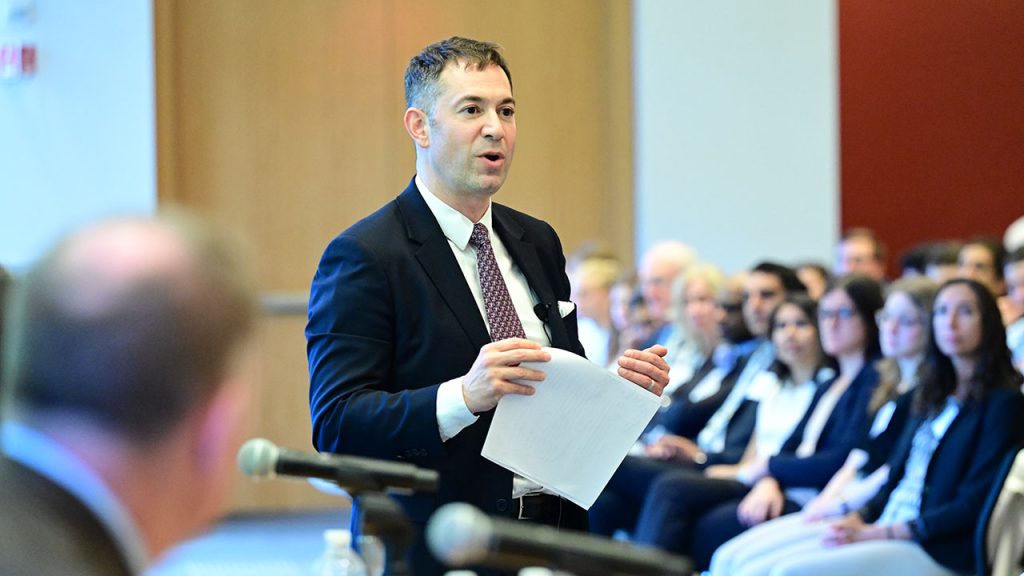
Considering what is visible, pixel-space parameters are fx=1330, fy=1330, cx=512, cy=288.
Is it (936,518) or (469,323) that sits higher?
(469,323)

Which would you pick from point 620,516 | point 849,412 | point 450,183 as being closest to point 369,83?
point 620,516

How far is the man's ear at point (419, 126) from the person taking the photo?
250cm

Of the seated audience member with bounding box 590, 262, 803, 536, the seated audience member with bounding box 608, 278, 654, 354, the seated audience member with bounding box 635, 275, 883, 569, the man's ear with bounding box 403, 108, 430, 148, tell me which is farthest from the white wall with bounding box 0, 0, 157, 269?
the man's ear with bounding box 403, 108, 430, 148

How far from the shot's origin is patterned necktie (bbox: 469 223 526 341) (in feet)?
7.92

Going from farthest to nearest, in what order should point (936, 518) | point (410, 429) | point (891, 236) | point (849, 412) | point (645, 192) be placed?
point (891, 236) → point (645, 192) → point (849, 412) → point (936, 518) → point (410, 429)

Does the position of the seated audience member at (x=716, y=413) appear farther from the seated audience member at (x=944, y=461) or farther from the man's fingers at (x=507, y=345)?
the man's fingers at (x=507, y=345)

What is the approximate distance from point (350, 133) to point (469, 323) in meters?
5.61

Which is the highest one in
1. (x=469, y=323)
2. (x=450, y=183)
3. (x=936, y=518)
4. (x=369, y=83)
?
(x=369, y=83)

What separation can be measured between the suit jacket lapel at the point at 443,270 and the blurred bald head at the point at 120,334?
1.26m

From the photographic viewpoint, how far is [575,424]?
7.65 feet

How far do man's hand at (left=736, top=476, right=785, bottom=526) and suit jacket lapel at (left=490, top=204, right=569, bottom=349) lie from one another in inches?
102

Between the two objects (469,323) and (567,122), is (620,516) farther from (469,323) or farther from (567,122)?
(469,323)

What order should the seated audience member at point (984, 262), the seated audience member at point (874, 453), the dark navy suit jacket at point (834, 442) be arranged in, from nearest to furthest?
1. the seated audience member at point (874, 453)
2. the dark navy suit jacket at point (834, 442)
3. the seated audience member at point (984, 262)

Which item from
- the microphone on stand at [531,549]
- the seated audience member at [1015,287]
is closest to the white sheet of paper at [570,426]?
the microphone on stand at [531,549]
